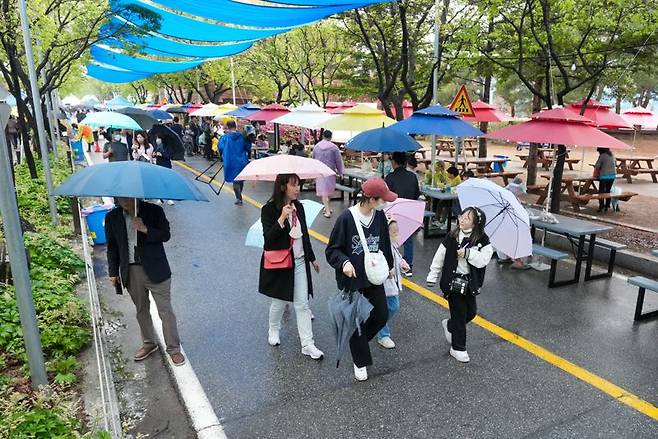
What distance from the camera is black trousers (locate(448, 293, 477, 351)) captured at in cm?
434

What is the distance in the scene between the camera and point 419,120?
8250 millimetres

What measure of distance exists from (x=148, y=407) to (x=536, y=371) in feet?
10.9

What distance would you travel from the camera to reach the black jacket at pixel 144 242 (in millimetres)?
4031

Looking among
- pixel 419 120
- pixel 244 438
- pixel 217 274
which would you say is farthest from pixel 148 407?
pixel 419 120

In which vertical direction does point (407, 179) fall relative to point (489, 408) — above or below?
above

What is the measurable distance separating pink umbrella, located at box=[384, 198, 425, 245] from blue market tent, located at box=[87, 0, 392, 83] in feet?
13.0

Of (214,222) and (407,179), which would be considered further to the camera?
(214,222)

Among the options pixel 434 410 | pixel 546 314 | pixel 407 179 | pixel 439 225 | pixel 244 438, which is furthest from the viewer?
pixel 439 225

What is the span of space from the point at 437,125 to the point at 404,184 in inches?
77.1

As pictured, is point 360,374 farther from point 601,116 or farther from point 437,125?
point 601,116

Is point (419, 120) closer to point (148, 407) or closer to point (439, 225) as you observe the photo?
point (439, 225)

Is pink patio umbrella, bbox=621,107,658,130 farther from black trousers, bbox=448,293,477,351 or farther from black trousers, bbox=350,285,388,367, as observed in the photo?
black trousers, bbox=350,285,388,367

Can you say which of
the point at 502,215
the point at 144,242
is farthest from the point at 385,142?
the point at 144,242

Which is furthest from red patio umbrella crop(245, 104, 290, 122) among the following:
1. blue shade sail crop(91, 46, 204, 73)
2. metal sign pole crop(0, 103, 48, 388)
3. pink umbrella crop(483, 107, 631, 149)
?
metal sign pole crop(0, 103, 48, 388)
